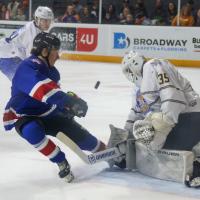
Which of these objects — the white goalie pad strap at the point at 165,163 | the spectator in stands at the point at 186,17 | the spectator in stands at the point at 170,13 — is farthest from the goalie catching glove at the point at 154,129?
the spectator in stands at the point at 170,13

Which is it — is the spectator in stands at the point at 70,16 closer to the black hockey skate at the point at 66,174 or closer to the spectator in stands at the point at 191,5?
the spectator in stands at the point at 191,5

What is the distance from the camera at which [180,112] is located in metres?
3.29

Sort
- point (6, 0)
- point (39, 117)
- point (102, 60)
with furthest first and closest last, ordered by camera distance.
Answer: point (6, 0), point (102, 60), point (39, 117)

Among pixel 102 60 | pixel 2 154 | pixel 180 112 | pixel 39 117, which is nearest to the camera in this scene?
pixel 180 112

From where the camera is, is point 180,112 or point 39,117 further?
point 39,117

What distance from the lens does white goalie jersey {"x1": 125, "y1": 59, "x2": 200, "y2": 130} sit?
10.5ft

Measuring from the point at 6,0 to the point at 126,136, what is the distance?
12.5 metres

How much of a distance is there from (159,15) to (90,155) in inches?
380

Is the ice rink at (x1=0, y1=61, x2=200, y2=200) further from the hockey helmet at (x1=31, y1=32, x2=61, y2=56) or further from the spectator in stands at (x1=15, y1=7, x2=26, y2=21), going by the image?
the spectator in stands at (x1=15, y1=7, x2=26, y2=21)

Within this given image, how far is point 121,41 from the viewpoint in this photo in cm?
1273

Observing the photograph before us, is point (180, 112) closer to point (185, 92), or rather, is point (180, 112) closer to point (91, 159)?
point (185, 92)

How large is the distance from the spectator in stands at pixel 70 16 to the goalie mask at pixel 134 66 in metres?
10.2

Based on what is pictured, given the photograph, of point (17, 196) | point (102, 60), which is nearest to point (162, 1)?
point (102, 60)

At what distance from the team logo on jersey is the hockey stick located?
30.2 feet
